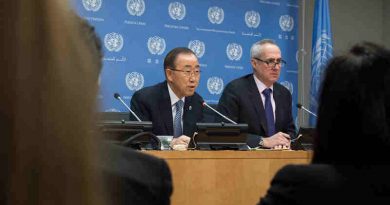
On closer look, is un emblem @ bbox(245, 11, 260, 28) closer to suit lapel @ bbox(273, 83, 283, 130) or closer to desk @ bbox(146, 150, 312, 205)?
suit lapel @ bbox(273, 83, 283, 130)

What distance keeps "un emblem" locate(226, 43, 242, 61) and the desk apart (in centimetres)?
279

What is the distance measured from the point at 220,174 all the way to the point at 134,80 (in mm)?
2524

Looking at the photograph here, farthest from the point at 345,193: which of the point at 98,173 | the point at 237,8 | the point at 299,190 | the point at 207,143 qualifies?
the point at 237,8

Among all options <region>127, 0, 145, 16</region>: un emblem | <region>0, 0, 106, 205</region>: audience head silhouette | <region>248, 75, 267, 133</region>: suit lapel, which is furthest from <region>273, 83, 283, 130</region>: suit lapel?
<region>0, 0, 106, 205</region>: audience head silhouette

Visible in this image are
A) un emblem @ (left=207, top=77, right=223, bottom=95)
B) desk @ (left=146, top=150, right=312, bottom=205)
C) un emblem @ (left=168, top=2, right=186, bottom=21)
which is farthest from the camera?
un emblem @ (left=207, top=77, right=223, bottom=95)

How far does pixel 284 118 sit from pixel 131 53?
5.12 ft

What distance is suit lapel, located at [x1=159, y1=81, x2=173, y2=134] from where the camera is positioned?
4.39m

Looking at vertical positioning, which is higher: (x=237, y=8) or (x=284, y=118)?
(x=237, y=8)

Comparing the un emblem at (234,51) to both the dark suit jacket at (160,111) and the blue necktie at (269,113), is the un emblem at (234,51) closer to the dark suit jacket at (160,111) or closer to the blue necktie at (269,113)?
the blue necktie at (269,113)

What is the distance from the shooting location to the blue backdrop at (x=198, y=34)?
544 cm

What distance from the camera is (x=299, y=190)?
1463mm

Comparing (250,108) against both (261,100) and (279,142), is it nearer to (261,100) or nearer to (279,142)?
(261,100)

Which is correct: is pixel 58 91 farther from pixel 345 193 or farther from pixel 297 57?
pixel 297 57

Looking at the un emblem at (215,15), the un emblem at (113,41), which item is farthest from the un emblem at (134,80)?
the un emblem at (215,15)
